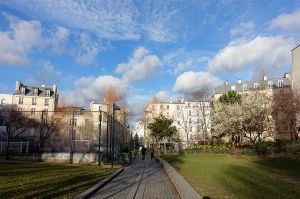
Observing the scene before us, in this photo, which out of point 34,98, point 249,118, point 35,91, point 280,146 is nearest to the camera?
point 280,146

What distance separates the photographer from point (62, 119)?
1700 inches

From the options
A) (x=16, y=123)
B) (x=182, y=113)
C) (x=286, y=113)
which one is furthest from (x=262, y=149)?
(x=182, y=113)

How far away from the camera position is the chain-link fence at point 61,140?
1137 inches

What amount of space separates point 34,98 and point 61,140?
63377 millimetres

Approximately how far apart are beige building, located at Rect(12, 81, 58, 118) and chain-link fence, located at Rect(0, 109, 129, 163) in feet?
170

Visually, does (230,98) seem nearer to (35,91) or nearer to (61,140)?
(61,140)

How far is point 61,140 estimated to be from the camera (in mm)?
31969

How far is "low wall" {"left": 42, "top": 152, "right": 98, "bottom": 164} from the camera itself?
93.2ft

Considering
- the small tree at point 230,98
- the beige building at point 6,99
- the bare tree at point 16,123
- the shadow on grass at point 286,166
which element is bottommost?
the shadow on grass at point 286,166

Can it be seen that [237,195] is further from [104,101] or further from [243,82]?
[243,82]

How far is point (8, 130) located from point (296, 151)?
97.9ft

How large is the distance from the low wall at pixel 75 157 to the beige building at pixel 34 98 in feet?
207

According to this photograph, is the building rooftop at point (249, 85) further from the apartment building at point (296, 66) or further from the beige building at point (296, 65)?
the beige building at point (296, 65)

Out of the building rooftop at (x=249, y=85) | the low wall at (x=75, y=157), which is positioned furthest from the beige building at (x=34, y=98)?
the low wall at (x=75, y=157)
